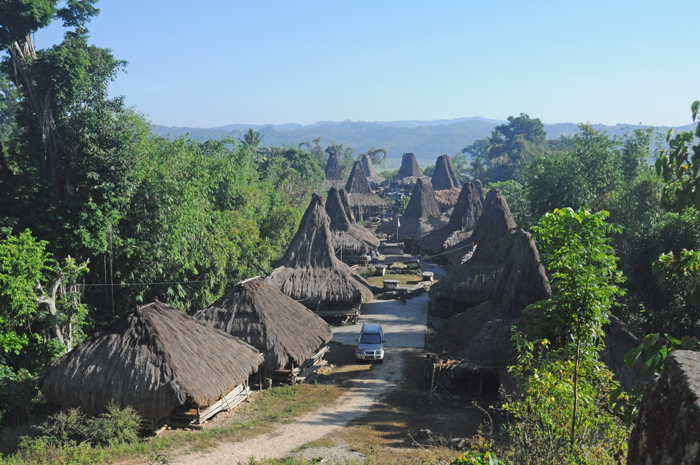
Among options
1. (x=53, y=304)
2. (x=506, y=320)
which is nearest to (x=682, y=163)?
(x=506, y=320)


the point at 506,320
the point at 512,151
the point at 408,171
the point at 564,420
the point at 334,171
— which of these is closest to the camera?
the point at 564,420

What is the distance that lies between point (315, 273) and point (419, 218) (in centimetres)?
2398

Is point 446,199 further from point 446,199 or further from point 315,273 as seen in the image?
point 315,273

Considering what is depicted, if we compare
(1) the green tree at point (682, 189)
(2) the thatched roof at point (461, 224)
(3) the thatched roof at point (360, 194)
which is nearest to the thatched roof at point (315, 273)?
(2) the thatched roof at point (461, 224)

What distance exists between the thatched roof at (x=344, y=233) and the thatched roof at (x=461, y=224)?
14.8 feet

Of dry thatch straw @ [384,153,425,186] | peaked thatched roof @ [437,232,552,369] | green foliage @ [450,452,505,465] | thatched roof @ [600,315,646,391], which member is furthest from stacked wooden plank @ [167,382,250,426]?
dry thatch straw @ [384,153,425,186]

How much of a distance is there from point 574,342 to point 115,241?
17.7m

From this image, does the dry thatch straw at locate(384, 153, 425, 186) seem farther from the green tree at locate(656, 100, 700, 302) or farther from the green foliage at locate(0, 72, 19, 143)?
the green tree at locate(656, 100, 700, 302)

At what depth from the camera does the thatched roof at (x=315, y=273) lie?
2583 centimetres

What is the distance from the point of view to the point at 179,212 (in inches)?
880

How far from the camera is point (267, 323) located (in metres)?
18.5

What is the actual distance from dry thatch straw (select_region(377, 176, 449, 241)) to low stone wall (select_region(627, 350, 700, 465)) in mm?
43938

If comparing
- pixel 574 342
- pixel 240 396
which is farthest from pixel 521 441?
pixel 240 396

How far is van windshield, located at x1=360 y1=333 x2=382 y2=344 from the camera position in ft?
70.0
